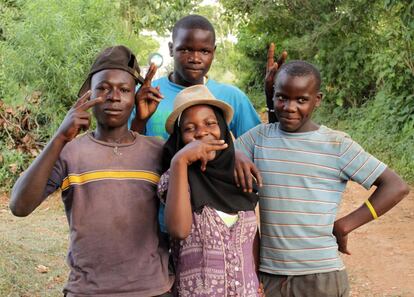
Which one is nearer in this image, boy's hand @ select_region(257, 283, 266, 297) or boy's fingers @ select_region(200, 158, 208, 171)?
boy's fingers @ select_region(200, 158, 208, 171)

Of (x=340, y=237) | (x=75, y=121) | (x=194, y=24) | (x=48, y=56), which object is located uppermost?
(x=194, y=24)

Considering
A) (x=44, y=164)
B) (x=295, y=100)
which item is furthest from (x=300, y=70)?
(x=44, y=164)

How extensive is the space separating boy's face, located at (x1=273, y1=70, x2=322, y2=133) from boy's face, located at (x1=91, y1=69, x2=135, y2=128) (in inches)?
24.3

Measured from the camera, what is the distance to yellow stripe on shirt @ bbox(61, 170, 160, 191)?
6.83 ft

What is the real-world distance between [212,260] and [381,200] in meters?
0.73

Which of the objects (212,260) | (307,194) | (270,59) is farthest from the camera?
(270,59)

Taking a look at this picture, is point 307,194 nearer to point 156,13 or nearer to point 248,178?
point 248,178

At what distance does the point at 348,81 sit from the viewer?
12.6 m

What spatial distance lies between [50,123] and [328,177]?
21.7ft

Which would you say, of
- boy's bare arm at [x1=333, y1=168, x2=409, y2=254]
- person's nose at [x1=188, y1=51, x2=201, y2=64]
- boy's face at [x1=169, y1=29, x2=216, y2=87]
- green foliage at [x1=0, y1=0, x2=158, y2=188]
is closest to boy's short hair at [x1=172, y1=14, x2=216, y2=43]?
boy's face at [x1=169, y1=29, x2=216, y2=87]

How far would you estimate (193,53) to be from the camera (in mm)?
2631

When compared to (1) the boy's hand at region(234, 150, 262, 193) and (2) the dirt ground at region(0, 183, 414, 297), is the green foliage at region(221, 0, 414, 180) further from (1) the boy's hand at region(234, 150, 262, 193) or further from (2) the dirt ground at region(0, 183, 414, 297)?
(1) the boy's hand at region(234, 150, 262, 193)

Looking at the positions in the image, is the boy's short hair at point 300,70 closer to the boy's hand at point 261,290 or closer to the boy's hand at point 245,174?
the boy's hand at point 245,174

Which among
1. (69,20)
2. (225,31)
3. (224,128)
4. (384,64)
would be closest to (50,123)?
(69,20)
